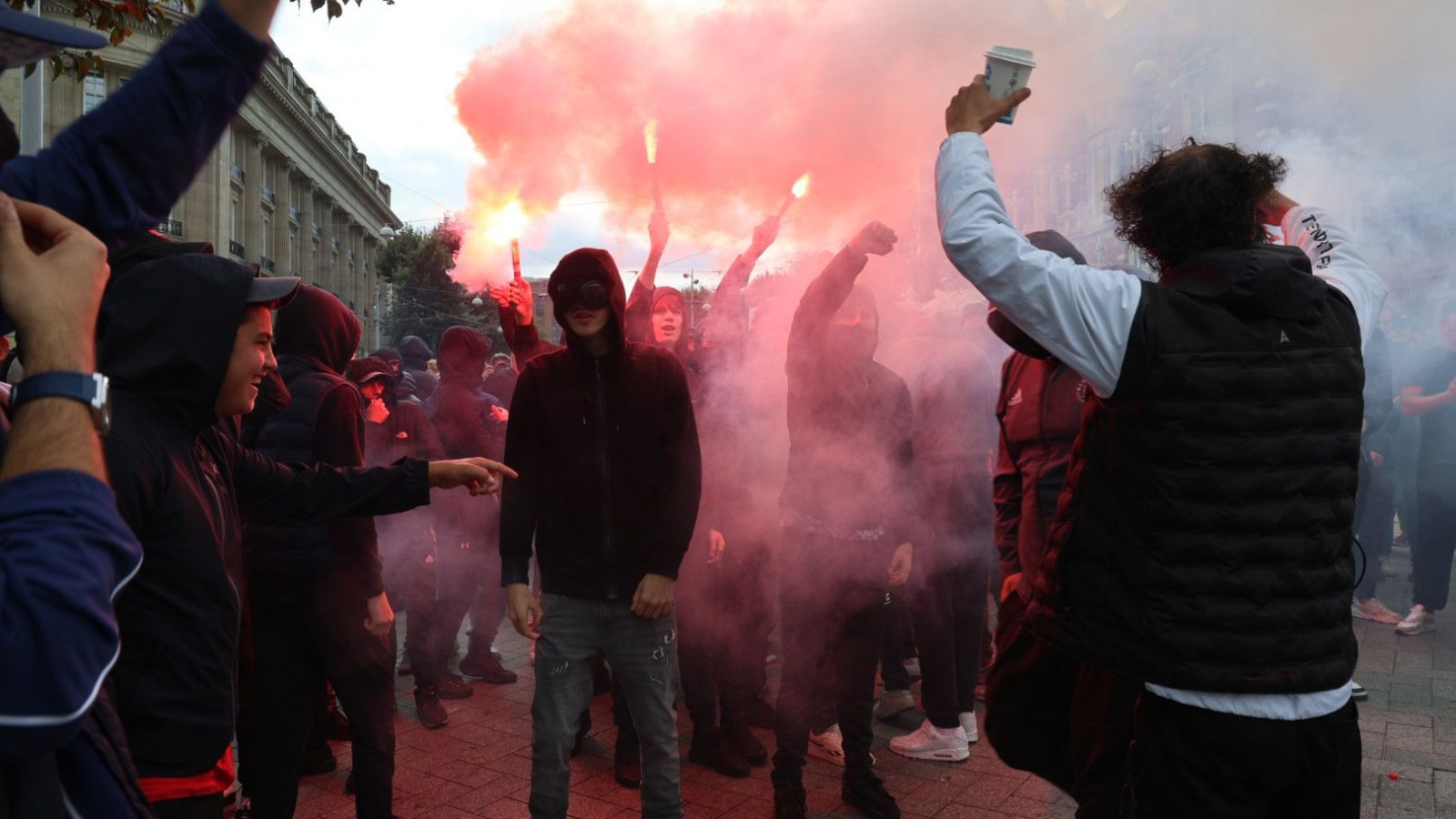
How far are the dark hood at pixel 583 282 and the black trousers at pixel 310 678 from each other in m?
1.22

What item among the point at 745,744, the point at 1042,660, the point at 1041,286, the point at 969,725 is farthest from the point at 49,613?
the point at 969,725

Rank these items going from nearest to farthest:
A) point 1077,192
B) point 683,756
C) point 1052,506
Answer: point 1052,506, point 683,756, point 1077,192

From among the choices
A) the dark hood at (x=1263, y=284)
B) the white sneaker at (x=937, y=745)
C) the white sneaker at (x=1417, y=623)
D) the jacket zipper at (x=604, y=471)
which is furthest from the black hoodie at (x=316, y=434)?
the white sneaker at (x=1417, y=623)

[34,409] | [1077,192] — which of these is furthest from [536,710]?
[1077,192]

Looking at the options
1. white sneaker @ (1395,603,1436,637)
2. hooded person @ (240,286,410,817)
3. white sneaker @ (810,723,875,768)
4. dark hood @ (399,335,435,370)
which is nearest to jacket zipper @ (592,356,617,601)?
hooded person @ (240,286,410,817)

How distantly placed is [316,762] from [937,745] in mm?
2865

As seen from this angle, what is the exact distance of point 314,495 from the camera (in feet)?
9.25

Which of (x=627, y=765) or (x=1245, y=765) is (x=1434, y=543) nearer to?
(x=627, y=765)

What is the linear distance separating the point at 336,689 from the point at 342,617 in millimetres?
258

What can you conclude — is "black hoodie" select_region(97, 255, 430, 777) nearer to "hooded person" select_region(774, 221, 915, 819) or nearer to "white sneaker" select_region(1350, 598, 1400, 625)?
"hooded person" select_region(774, 221, 915, 819)

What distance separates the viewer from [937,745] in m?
4.59

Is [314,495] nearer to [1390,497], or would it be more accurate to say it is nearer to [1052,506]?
[1052,506]

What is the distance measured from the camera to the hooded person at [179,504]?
1.94 meters

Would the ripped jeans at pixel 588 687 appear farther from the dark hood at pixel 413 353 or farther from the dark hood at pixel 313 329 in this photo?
the dark hood at pixel 413 353
